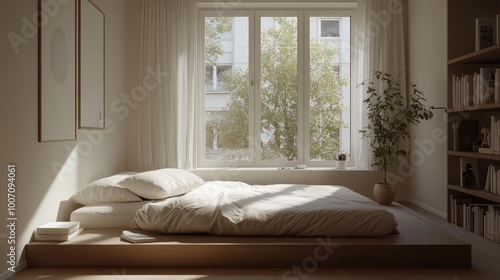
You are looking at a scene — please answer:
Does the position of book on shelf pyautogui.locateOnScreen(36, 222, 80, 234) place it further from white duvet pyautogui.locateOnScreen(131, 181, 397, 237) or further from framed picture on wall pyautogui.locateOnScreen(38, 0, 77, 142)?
framed picture on wall pyautogui.locateOnScreen(38, 0, 77, 142)

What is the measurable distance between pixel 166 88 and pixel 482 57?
3.17m

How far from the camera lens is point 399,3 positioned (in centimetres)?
547

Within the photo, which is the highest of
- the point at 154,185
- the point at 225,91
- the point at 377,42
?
the point at 377,42

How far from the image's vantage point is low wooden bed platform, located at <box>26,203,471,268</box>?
9.80 feet

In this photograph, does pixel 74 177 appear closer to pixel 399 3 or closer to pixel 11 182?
pixel 11 182

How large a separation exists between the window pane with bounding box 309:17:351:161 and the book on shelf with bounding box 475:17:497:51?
1.85 meters

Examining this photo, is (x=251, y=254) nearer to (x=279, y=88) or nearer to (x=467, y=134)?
(x=467, y=134)

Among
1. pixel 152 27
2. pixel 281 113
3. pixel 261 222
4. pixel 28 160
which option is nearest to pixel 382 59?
pixel 281 113

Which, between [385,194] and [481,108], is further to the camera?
[385,194]

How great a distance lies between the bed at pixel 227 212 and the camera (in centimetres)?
312

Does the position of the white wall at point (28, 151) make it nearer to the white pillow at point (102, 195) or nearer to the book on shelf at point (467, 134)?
the white pillow at point (102, 195)

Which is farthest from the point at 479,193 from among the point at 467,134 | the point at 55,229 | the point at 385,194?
the point at 55,229

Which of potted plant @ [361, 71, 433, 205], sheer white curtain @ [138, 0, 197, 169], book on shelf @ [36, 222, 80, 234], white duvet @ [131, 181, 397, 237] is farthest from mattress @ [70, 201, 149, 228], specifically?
potted plant @ [361, 71, 433, 205]

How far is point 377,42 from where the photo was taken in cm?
543
